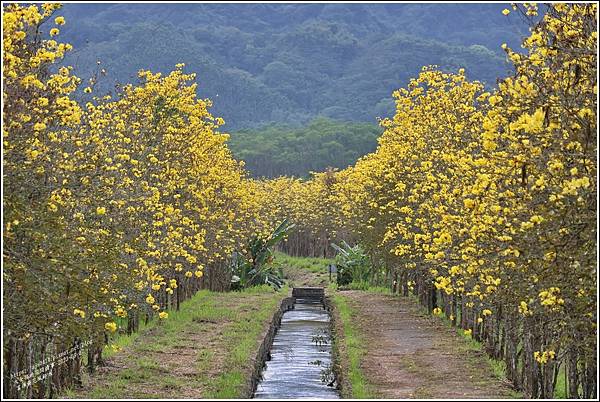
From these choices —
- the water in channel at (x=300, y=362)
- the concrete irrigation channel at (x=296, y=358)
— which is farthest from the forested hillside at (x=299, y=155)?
the water in channel at (x=300, y=362)

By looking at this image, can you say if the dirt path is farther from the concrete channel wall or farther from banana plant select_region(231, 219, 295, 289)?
banana plant select_region(231, 219, 295, 289)

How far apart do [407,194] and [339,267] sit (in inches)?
943

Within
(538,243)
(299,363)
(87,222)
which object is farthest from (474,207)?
(299,363)

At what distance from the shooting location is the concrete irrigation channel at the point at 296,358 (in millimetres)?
23641

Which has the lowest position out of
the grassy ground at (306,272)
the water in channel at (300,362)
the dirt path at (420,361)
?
the water in channel at (300,362)

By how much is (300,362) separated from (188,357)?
19.6ft

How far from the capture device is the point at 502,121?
16.9 meters

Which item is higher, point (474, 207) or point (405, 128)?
point (405, 128)

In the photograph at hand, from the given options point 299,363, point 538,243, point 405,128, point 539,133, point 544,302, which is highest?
point 405,128

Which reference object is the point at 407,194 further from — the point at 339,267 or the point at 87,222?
the point at 339,267

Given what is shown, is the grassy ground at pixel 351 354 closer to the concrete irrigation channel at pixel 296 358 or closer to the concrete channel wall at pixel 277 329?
the concrete channel wall at pixel 277 329

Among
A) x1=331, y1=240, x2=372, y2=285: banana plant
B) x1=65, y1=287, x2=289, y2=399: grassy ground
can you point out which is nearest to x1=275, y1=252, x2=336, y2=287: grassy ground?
x1=331, y1=240, x2=372, y2=285: banana plant

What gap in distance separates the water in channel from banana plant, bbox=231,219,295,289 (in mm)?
6018

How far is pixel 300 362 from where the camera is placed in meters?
29.4
